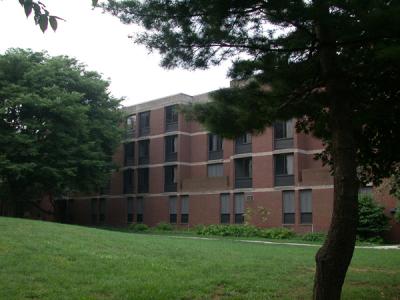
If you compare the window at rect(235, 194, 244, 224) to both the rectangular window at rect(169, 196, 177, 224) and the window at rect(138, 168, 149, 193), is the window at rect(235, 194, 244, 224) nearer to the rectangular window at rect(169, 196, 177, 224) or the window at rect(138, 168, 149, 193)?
the rectangular window at rect(169, 196, 177, 224)

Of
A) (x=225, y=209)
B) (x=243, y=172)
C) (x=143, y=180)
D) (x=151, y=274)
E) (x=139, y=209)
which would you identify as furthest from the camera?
(x=143, y=180)

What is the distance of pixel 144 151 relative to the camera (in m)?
51.1

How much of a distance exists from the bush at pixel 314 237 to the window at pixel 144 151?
19.9 m

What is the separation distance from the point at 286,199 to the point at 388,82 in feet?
101

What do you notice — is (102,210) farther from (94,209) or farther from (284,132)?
(284,132)

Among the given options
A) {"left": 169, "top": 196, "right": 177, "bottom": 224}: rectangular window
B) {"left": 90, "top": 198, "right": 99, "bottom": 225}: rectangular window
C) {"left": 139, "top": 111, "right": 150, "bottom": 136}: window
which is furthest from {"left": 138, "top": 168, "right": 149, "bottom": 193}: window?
{"left": 90, "top": 198, "right": 99, "bottom": 225}: rectangular window

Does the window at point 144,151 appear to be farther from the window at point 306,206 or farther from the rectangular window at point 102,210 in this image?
the window at point 306,206

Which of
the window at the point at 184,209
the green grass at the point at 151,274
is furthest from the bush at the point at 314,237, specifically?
the green grass at the point at 151,274

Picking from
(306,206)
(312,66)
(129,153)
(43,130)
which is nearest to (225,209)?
(306,206)

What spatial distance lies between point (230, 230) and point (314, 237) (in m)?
6.72

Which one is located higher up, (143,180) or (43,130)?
(43,130)

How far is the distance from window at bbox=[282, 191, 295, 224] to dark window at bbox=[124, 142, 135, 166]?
18.1 m

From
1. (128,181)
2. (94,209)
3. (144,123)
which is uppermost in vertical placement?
(144,123)

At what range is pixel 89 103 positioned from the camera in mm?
42438
